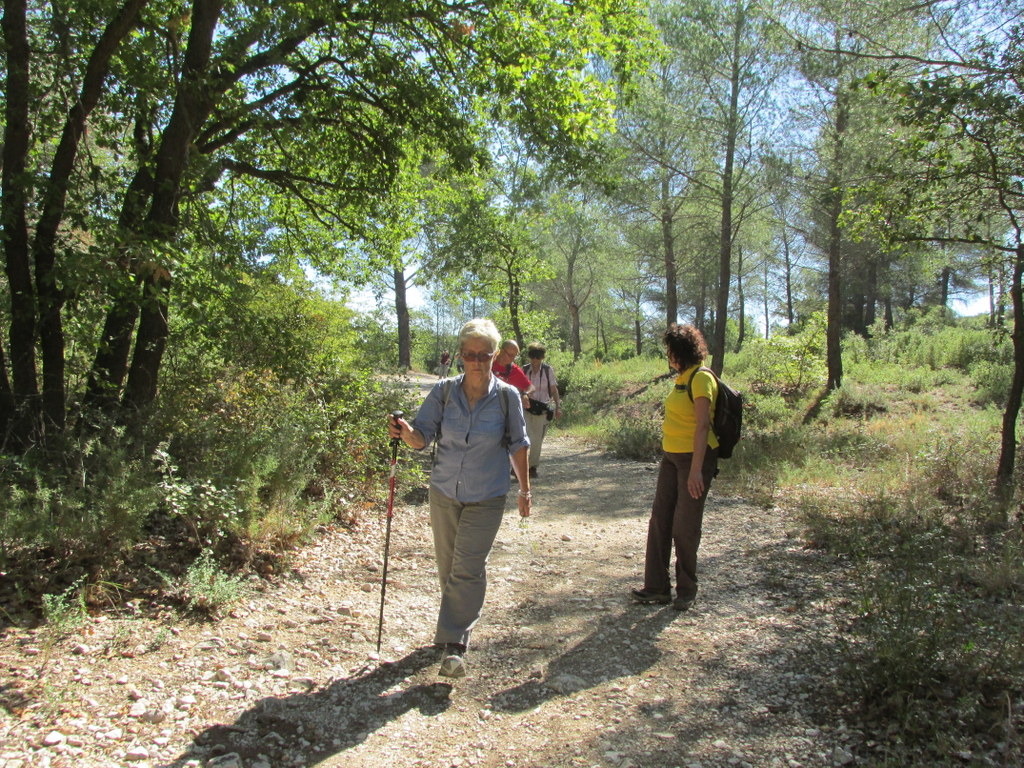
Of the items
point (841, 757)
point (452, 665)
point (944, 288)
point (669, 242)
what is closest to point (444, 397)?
point (452, 665)

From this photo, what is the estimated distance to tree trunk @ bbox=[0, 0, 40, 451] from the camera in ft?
17.4

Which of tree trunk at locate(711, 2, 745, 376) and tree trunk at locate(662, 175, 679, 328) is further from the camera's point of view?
tree trunk at locate(662, 175, 679, 328)

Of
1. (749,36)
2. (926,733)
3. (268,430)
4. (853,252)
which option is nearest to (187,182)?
(268,430)

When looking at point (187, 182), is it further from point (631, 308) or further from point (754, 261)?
point (631, 308)

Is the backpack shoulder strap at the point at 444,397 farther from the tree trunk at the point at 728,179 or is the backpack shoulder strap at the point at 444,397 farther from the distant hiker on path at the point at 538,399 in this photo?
the tree trunk at the point at 728,179

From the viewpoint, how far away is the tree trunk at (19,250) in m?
5.30

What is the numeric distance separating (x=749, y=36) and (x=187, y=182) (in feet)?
47.0

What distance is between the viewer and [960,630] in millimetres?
3648

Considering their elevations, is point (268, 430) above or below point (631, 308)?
below

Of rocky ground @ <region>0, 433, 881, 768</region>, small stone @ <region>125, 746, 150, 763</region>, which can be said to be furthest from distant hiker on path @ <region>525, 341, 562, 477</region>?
small stone @ <region>125, 746, 150, 763</region>

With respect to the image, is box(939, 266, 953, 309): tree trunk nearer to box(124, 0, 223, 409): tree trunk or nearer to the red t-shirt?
the red t-shirt

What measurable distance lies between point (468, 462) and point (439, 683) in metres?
1.27

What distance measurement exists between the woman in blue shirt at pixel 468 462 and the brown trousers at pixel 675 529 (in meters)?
1.33

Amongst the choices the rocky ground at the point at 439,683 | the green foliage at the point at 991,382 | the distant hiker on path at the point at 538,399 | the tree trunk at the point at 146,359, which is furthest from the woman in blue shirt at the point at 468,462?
the green foliage at the point at 991,382
